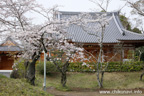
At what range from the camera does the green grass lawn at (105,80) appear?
35.8 feet

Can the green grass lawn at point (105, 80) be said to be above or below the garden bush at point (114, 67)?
below

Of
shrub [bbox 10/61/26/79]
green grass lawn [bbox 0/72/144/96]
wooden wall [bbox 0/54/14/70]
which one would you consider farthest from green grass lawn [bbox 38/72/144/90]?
wooden wall [bbox 0/54/14/70]

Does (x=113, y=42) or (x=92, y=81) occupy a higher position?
(x=113, y=42)

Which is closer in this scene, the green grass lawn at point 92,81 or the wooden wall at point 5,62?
the green grass lawn at point 92,81

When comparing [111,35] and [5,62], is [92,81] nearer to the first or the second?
[111,35]

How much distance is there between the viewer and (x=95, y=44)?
1444 cm

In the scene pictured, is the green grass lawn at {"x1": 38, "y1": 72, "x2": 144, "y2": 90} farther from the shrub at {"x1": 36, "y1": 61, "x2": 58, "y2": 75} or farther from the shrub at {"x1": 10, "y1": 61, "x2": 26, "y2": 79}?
the shrub at {"x1": 10, "y1": 61, "x2": 26, "y2": 79}

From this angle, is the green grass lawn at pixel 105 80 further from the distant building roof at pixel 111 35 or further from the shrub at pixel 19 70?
the distant building roof at pixel 111 35

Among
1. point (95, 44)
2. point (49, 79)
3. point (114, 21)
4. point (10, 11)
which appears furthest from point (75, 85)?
point (114, 21)

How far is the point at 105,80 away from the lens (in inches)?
478

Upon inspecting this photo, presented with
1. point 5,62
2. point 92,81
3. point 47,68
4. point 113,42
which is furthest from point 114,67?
point 5,62

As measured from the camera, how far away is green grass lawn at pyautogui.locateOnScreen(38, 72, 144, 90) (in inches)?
430

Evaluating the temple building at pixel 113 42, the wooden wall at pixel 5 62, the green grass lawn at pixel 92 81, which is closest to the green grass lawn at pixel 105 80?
the green grass lawn at pixel 92 81

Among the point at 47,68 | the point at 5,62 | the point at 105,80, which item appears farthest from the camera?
the point at 5,62
